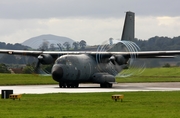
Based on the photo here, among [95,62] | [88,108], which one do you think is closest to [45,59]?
[95,62]

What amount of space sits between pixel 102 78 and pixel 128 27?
42.4 feet

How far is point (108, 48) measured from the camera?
224 ft

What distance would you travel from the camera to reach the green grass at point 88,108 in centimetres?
3139

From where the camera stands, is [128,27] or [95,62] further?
[128,27]

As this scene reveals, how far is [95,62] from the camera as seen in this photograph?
220ft

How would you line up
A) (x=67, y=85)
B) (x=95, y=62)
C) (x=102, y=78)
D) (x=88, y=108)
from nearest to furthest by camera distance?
(x=88, y=108) < (x=67, y=85) < (x=102, y=78) < (x=95, y=62)

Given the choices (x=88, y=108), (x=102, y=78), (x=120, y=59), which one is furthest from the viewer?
(x=102, y=78)

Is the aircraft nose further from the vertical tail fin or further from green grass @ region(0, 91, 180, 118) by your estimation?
green grass @ region(0, 91, 180, 118)

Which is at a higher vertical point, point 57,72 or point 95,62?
point 95,62

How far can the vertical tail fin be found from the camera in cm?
7600

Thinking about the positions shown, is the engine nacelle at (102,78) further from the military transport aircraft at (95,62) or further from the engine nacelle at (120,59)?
the engine nacelle at (120,59)

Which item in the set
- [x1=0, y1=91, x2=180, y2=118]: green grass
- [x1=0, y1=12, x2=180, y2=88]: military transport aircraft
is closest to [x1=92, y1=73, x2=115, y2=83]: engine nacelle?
[x1=0, y1=12, x2=180, y2=88]: military transport aircraft

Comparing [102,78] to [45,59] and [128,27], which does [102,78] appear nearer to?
[45,59]

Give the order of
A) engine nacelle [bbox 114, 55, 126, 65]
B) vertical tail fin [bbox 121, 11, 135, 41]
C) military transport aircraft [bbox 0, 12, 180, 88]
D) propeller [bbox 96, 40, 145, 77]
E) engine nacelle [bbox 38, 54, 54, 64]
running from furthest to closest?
1. vertical tail fin [bbox 121, 11, 135, 41]
2. engine nacelle [bbox 38, 54, 54, 64]
3. propeller [bbox 96, 40, 145, 77]
4. engine nacelle [bbox 114, 55, 126, 65]
5. military transport aircraft [bbox 0, 12, 180, 88]
